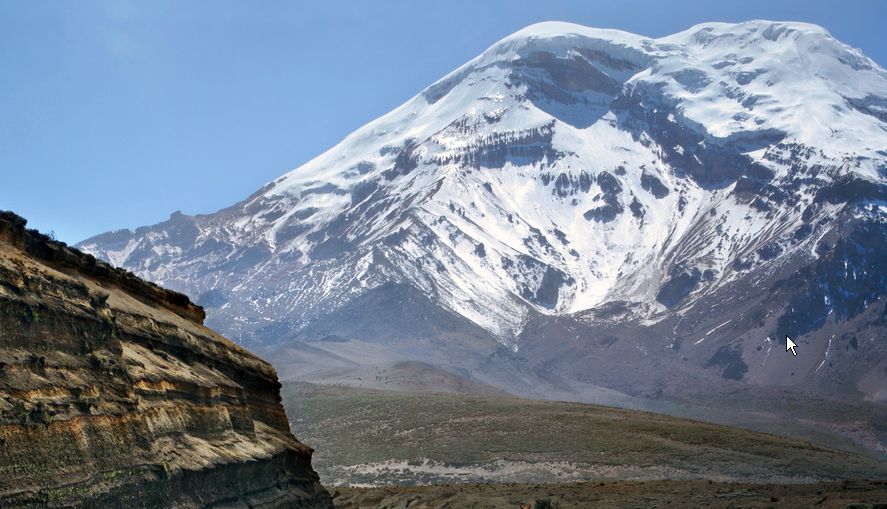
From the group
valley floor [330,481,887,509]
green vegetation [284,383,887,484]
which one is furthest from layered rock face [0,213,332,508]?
green vegetation [284,383,887,484]

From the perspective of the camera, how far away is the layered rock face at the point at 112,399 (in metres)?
22.1

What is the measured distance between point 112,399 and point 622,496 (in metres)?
31.9

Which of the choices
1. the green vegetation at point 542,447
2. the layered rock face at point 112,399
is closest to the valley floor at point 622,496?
the layered rock face at point 112,399

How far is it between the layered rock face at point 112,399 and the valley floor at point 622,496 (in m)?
15.6

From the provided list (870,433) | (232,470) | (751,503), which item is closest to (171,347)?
(232,470)

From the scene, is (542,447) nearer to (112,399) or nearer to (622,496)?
(622,496)

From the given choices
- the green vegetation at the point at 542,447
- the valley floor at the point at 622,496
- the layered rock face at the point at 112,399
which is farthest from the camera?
the green vegetation at the point at 542,447

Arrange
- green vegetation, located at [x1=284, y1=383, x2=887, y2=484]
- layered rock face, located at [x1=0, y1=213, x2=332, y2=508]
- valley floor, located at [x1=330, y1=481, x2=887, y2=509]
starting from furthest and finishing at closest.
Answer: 1. green vegetation, located at [x1=284, y1=383, x2=887, y2=484]
2. valley floor, located at [x1=330, y1=481, x2=887, y2=509]
3. layered rock face, located at [x1=0, y1=213, x2=332, y2=508]

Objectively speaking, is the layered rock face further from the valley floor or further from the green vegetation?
the green vegetation

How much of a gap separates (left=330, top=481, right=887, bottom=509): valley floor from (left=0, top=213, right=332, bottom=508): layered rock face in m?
15.6

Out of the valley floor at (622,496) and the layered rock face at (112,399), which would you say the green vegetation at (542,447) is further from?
the layered rock face at (112,399)

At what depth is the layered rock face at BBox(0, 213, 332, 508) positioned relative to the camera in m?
22.1

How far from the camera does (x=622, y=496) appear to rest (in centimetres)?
5166

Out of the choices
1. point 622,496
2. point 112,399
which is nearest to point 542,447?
point 622,496
